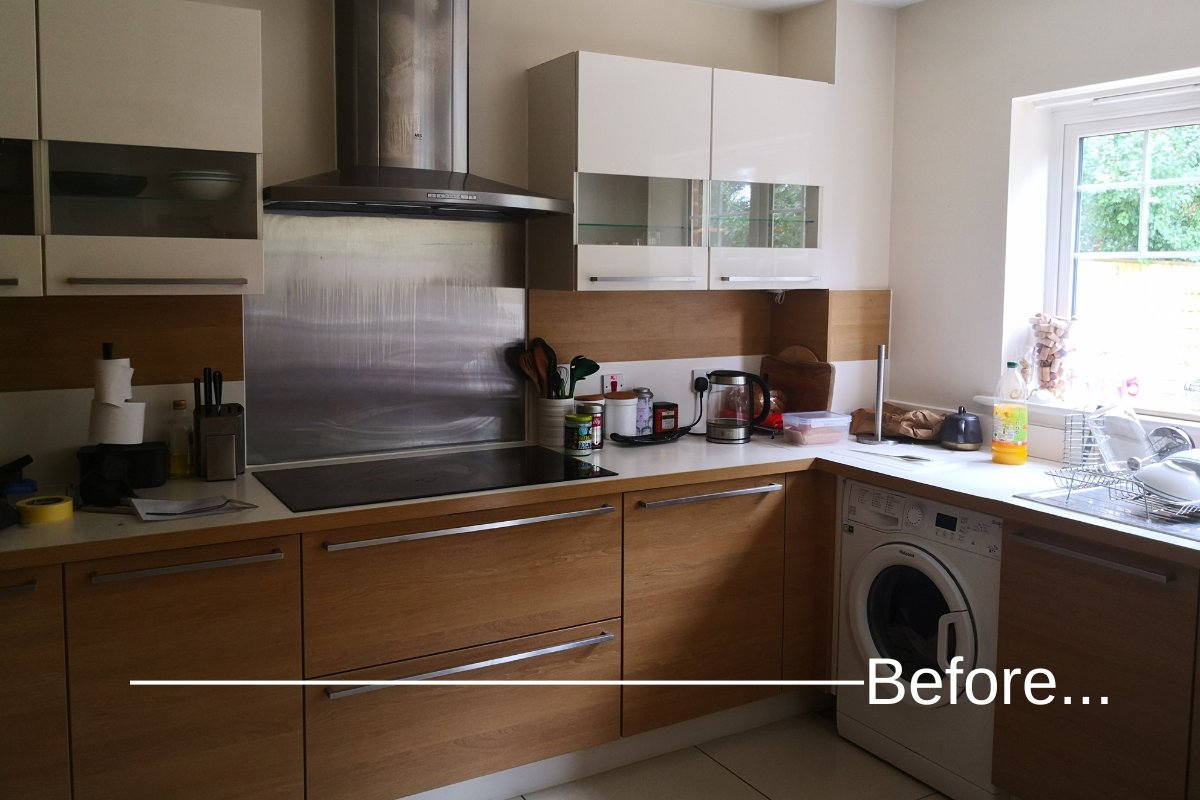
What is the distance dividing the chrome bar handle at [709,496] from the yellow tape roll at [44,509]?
54.1 inches

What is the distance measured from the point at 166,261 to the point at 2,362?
0.52m

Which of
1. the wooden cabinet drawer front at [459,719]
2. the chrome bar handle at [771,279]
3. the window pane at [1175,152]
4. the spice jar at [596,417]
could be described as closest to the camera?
the wooden cabinet drawer front at [459,719]

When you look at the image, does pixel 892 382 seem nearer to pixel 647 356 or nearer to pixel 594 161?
pixel 647 356

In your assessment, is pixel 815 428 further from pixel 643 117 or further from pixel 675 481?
pixel 643 117

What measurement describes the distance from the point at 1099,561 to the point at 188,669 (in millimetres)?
2002

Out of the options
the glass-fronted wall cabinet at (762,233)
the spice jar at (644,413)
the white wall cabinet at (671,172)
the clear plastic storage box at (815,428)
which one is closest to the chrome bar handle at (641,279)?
the white wall cabinet at (671,172)

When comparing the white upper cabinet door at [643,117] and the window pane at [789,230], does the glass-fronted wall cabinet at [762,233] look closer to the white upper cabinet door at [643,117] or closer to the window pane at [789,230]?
the window pane at [789,230]

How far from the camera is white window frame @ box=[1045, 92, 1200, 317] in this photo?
9.23 ft

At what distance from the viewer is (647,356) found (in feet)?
11.1

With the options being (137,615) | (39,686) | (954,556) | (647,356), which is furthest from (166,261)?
(954,556)

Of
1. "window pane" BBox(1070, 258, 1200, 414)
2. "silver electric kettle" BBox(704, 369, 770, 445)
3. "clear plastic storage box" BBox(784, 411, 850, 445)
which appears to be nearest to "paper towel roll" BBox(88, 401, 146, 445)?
"silver electric kettle" BBox(704, 369, 770, 445)

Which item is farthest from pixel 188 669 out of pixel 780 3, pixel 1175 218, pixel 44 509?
pixel 1175 218

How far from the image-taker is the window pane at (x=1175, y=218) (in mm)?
2811

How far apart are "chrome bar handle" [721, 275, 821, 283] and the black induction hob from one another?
2.55ft
